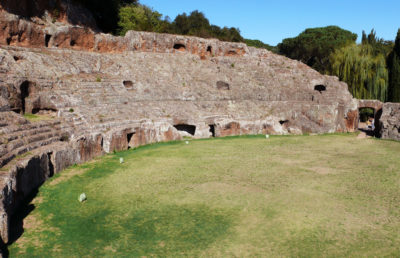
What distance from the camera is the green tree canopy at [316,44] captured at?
5328 cm

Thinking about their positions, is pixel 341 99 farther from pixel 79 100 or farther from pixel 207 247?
pixel 207 247

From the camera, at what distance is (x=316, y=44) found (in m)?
55.8

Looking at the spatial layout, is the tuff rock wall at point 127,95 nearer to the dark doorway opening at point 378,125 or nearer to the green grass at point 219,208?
the green grass at point 219,208

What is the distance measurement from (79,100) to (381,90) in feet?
91.3

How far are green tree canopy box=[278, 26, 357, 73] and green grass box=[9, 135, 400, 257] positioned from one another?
42203mm

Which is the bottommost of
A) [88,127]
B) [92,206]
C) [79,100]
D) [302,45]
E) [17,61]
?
[92,206]

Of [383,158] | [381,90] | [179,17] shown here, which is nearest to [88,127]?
[383,158]

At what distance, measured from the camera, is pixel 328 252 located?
631 cm

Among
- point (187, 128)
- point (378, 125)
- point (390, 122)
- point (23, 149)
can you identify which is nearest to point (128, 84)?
point (187, 128)

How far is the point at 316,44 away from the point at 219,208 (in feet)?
175

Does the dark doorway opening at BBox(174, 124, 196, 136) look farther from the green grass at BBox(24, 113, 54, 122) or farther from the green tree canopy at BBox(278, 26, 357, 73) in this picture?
the green tree canopy at BBox(278, 26, 357, 73)

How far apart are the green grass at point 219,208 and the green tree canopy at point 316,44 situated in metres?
42.2

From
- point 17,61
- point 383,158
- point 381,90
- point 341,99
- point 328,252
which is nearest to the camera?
point 328,252

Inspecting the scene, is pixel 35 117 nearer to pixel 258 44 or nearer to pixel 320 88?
pixel 320 88
